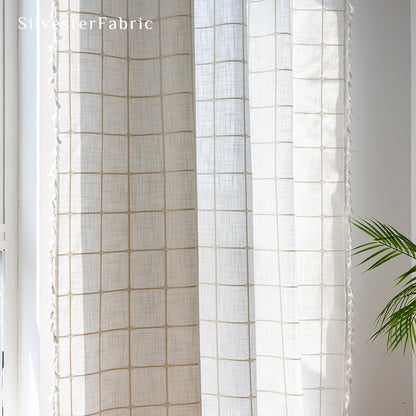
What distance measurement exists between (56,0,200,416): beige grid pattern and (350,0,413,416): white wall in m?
0.66

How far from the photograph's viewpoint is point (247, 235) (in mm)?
1217

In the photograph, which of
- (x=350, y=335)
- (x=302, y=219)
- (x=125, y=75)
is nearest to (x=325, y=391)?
(x=350, y=335)

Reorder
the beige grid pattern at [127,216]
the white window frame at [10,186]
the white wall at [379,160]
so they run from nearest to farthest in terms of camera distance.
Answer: the beige grid pattern at [127,216] → the white window frame at [10,186] → the white wall at [379,160]

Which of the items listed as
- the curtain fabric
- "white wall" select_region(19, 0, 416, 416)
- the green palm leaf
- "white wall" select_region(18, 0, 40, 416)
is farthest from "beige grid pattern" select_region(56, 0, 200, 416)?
"white wall" select_region(19, 0, 416, 416)

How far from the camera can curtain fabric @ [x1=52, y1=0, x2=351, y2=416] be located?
3.67ft

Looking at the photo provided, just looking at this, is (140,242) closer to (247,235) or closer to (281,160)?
(247,235)

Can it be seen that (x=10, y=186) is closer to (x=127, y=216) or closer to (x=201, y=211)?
(x=127, y=216)

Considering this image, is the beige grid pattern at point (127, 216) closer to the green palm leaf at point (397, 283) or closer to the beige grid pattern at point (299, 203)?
the beige grid pattern at point (299, 203)

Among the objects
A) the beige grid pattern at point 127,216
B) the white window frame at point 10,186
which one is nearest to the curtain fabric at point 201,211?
the beige grid pattern at point 127,216

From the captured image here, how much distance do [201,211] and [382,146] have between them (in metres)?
0.71

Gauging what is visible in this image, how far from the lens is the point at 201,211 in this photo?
1.25m

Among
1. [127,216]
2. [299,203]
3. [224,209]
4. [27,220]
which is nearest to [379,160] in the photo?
[299,203]

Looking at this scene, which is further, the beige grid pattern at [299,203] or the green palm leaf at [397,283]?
the beige grid pattern at [299,203]

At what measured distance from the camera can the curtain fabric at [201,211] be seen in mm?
1118
